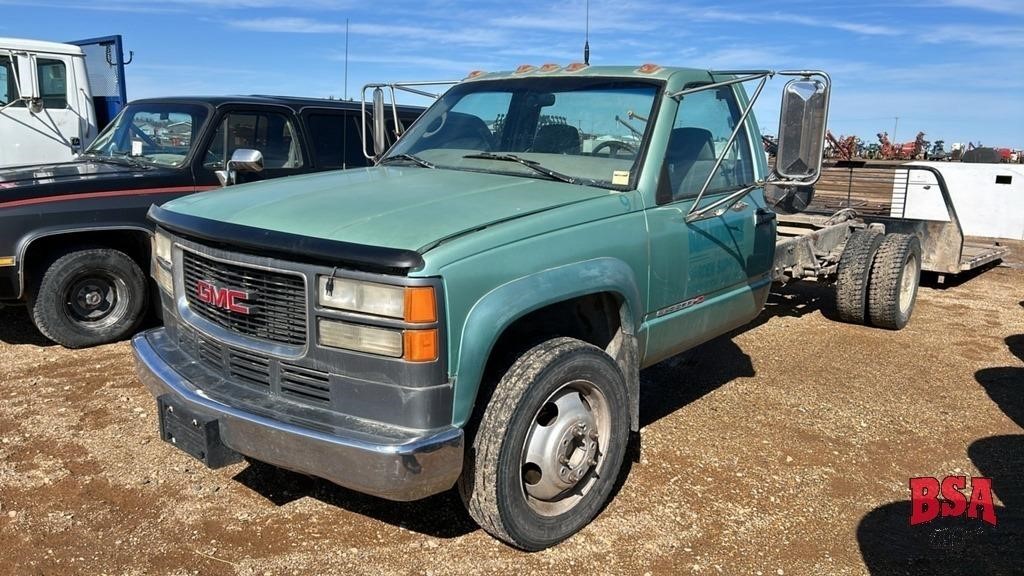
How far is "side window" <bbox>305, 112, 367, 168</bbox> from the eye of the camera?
22.0 feet

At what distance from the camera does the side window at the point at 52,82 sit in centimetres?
856

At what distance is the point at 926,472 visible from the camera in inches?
162

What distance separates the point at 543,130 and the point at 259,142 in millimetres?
3207

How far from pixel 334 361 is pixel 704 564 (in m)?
1.70

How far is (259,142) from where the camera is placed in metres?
6.44

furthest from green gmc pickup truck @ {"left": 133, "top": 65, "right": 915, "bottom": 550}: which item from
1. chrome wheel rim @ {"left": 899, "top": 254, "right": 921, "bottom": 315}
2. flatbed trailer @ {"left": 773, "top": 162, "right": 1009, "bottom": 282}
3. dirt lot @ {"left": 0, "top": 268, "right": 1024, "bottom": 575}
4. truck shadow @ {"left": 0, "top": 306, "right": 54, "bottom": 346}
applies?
chrome wheel rim @ {"left": 899, "top": 254, "right": 921, "bottom": 315}

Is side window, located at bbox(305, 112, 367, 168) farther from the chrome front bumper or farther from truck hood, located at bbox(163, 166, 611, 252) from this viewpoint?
the chrome front bumper

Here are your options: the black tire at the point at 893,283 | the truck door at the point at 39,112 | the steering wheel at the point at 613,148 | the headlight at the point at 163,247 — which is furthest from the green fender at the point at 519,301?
the truck door at the point at 39,112

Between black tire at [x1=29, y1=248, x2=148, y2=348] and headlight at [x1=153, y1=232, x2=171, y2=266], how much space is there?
2487 millimetres

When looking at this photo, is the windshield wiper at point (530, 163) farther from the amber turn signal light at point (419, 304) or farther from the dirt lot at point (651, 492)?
the dirt lot at point (651, 492)

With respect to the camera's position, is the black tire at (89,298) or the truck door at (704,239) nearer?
the truck door at (704,239)

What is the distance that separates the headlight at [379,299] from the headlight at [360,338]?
2.3 inches

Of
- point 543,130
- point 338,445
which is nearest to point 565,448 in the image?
point 338,445

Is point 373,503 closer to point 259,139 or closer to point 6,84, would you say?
point 259,139
